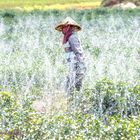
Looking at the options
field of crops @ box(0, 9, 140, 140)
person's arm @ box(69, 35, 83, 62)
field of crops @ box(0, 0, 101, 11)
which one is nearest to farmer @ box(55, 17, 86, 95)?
person's arm @ box(69, 35, 83, 62)

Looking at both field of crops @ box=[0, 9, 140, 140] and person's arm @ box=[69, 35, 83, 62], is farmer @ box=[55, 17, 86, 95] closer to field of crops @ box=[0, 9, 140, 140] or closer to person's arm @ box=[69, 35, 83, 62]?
person's arm @ box=[69, 35, 83, 62]

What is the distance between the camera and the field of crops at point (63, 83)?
7.70 meters

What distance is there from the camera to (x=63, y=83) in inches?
443

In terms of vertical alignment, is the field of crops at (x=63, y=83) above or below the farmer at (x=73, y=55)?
below

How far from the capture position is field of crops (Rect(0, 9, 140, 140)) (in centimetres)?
770

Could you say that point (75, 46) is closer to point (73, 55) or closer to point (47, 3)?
point (73, 55)

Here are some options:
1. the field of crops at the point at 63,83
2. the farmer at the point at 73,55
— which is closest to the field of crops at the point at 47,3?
the field of crops at the point at 63,83

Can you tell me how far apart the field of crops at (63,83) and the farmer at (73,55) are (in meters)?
0.30

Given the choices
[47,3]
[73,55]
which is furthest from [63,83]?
[47,3]

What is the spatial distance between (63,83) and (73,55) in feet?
4.16

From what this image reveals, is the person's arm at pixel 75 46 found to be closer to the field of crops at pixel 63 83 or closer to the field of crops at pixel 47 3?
the field of crops at pixel 63 83

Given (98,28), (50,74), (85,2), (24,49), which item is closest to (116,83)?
(50,74)

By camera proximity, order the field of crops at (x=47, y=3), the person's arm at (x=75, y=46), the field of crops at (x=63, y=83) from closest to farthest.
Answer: the field of crops at (x=63, y=83), the person's arm at (x=75, y=46), the field of crops at (x=47, y=3)

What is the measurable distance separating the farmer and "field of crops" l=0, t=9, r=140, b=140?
0.30 metres
